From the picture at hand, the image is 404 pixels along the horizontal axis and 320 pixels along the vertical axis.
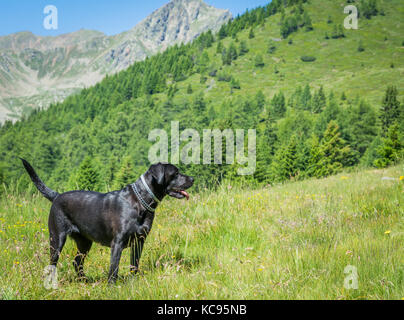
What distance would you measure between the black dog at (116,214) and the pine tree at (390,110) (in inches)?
3268

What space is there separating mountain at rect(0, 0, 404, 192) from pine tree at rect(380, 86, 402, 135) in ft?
0.81

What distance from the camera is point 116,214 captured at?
4.04m

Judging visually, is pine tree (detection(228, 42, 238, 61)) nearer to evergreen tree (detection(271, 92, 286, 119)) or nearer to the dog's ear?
evergreen tree (detection(271, 92, 286, 119))

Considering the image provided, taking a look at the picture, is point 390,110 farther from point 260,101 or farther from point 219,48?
point 219,48

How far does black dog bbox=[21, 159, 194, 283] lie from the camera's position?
399 cm

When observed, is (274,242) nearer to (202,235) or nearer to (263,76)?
(202,235)

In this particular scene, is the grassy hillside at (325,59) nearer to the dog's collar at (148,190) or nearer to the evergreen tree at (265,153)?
the evergreen tree at (265,153)

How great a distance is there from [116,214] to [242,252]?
1.81 metres

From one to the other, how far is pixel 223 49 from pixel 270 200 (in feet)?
616

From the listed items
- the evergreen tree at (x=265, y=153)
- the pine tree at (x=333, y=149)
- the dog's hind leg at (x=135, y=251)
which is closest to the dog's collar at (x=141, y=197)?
the dog's hind leg at (x=135, y=251)

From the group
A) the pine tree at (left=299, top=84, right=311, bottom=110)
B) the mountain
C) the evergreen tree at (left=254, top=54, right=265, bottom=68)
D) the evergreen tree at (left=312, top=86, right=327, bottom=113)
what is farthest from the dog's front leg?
the evergreen tree at (left=254, top=54, right=265, bottom=68)

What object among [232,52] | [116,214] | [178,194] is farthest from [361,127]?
[232,52]

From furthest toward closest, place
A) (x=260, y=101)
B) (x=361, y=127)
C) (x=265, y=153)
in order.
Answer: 1. (x=260, y=101)
2. (x=361, y=127)
3. (x=265, y=153)
